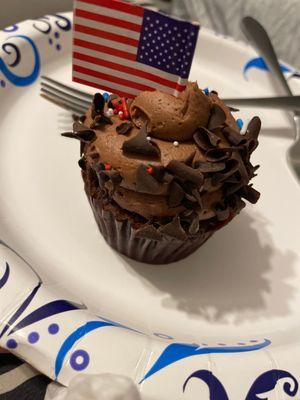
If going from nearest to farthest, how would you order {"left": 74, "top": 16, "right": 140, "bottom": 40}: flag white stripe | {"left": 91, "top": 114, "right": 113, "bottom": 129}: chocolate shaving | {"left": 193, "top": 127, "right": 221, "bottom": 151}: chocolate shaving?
{"left": 193, "top": 127, "right": 221, "bottom": 151}: chocolate shaving, {"left": 91, "top": 114, "right": 113, "bottom": 129}: chocolate shaving, {"left": 74, "top": 16, "right": 140, "bottom": 40}: flag white stripe

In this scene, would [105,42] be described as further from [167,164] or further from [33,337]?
[33,337]

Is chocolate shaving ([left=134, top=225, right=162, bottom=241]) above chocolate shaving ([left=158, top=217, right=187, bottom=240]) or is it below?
below

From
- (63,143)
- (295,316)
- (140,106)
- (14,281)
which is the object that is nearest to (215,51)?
(63,143)

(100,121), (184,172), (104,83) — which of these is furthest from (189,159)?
(104,83)

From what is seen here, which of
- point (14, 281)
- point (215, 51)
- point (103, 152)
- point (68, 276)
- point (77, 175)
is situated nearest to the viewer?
point (14, 281)

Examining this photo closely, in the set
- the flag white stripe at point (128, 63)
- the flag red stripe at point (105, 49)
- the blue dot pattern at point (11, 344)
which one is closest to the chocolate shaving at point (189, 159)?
the flag white stripe at point (128, 63)

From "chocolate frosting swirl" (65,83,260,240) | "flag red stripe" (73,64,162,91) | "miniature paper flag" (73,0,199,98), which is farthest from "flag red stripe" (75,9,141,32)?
"chocolate frosting swirl" (65,83,260,240)

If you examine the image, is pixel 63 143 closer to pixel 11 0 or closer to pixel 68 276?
pixel 68 276

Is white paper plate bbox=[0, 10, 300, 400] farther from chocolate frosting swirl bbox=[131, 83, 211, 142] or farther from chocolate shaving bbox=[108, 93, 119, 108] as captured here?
chocolate frosting swirl bbox=[131, 83, 211, 142]

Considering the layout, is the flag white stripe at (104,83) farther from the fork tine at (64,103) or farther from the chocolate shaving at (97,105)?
the fork tine at (64,103)
